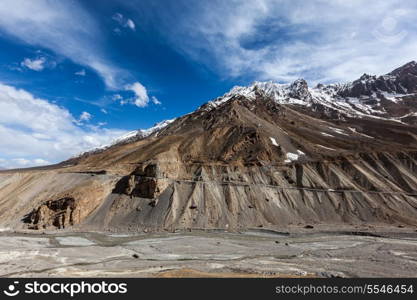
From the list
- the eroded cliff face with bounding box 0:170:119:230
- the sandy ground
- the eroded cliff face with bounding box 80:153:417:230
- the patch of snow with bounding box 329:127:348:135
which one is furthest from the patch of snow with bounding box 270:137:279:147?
the eroded cliff face with bounding box 0:170:119:230

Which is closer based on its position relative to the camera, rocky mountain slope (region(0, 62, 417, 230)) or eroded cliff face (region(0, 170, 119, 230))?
eroded cliff face (region(0, 170, 119, 230))

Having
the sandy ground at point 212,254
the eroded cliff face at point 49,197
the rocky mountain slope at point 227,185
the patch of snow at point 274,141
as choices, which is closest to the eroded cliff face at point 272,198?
the rocky mountain slope at point 227,185

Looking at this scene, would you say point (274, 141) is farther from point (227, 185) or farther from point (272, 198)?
point (227, 185)

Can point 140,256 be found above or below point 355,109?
below

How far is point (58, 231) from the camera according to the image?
54.1 meters

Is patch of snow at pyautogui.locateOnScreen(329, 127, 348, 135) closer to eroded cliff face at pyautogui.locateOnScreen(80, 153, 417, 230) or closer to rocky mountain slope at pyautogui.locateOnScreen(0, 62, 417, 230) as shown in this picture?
rocky mountain slope at pyautogui.locateOnScreen(0, 62, 417, 230)

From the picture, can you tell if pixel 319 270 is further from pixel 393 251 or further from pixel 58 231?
pixel 58 231

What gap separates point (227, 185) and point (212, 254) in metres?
29.1

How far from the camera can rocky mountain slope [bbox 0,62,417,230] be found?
5872 cm

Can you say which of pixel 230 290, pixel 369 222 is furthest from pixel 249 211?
pixel 230 290

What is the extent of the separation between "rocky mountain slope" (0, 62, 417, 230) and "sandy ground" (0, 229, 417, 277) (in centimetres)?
676

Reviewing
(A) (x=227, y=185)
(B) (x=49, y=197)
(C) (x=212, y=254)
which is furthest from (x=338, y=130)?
(B) (x=49, y=197)

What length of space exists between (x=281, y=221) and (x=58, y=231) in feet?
131

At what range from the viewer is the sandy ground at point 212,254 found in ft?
98.3
